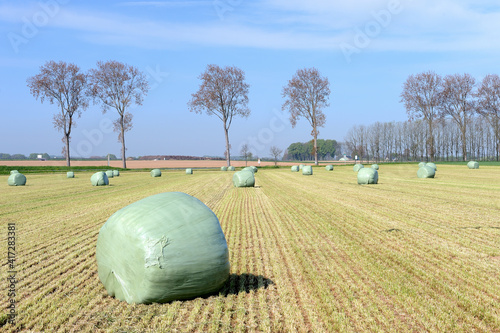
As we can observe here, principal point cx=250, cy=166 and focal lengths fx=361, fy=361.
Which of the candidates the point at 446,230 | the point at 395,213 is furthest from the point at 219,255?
the point at 395,213

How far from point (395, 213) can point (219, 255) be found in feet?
34.5

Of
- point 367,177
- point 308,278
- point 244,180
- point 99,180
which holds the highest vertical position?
point 99,180

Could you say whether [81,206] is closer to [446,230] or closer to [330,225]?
[330,225]

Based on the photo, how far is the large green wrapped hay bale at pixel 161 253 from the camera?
5828 mm

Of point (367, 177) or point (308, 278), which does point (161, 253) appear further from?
point (367, 177)

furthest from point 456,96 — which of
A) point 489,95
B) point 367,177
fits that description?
point 367,177

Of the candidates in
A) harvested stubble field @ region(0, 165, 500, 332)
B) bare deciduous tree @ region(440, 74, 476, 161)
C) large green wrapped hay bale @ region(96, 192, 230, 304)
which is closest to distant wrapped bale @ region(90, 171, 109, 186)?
harvested stubble field @ region(0, 165, 500, 332)

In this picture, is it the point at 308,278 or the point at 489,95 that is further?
the point at 489,95

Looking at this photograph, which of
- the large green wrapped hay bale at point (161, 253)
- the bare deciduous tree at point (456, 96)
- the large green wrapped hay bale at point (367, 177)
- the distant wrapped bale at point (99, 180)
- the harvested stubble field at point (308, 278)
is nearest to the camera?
the harvested stubble field at point (308, 278)

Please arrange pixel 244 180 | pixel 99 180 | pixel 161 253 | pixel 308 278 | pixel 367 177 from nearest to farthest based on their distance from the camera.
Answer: pixel 161 253 → pixel 308 278 → pixel 244 180 → pixel 367 177 → pixel 99 180

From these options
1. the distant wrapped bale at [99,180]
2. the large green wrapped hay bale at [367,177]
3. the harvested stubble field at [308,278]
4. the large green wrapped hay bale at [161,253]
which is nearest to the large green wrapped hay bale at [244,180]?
the large green wrapped hay bale at [367,177]

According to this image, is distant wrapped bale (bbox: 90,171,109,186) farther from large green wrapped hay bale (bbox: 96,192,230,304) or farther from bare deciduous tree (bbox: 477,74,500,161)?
bare deciduous tree (bbox: 477,74,500,161)

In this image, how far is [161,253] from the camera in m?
5.81

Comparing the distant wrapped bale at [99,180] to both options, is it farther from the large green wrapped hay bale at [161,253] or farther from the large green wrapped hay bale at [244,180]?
the large green wrapped hay bale at [161,253]
